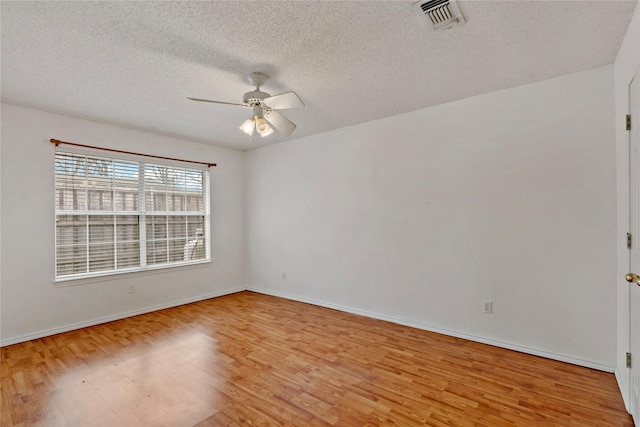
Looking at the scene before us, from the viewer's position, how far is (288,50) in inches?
85.2

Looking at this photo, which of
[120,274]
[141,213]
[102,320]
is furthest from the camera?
[141,213]

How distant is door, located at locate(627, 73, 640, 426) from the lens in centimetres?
174

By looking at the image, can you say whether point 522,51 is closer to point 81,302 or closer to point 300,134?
point 300,134

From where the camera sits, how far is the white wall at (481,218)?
2.48 m

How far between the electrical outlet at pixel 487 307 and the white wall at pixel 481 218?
50mm

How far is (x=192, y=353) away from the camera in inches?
111

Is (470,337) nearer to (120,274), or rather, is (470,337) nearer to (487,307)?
(487,307)

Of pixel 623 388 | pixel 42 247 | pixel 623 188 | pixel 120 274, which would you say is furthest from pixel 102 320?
pixel 623 188

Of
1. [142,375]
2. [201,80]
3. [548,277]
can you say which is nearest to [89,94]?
[201,80]

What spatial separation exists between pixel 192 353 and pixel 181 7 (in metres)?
2.79

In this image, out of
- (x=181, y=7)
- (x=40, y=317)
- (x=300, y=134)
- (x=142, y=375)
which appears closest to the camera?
(x=181, y=7)

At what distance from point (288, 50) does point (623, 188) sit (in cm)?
263

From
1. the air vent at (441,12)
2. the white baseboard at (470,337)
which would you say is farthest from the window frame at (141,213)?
the air vent at (441,12)

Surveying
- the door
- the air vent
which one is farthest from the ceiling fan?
the door
